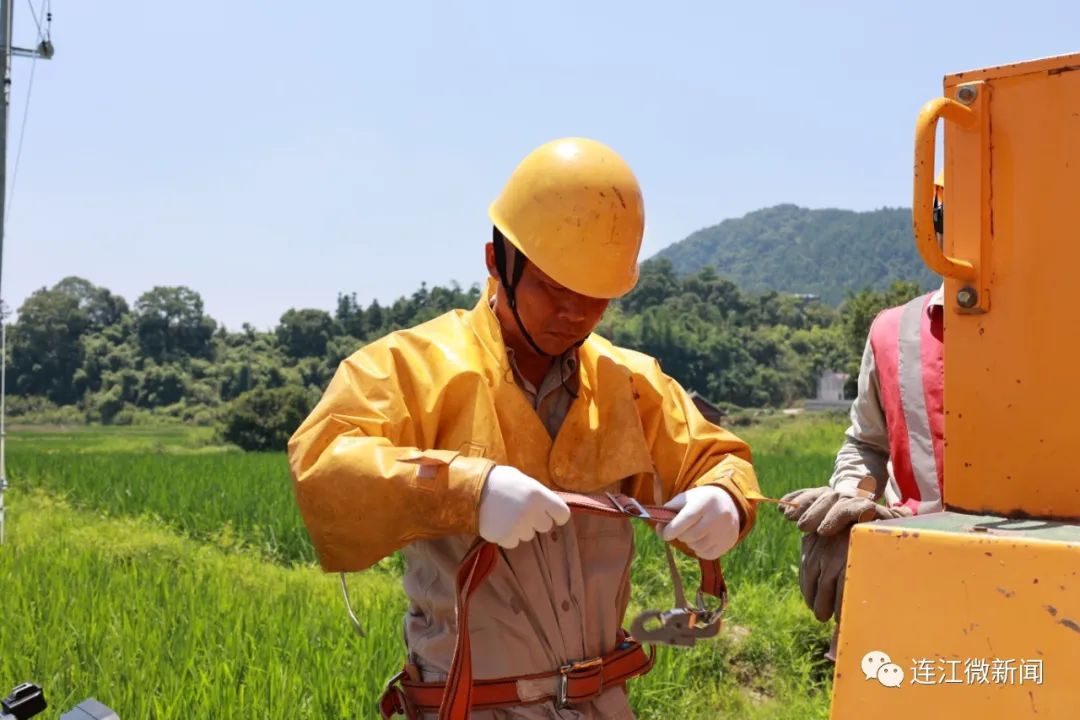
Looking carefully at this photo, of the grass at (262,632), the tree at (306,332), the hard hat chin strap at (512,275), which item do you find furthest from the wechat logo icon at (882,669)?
the tree at (306,332)

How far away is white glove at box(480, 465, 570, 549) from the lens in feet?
5.94

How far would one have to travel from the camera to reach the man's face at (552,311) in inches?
81.7

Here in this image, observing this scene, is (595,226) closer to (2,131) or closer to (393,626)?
(393,626)

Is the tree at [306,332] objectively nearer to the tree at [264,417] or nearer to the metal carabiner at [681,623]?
the tree at [264,417]

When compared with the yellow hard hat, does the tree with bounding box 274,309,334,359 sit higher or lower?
higher

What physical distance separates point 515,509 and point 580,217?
0.56m

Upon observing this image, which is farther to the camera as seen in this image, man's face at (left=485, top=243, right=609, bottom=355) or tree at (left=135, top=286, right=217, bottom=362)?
tree at (left=135, top=286, right=217, bottom=362)

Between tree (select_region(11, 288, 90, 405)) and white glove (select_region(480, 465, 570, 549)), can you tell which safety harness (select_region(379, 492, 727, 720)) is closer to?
white glove (select_region(480, 465, 570, 549))

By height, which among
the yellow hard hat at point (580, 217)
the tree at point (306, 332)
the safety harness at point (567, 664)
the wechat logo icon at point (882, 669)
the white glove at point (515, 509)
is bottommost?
the safety harness at point (567, 664)

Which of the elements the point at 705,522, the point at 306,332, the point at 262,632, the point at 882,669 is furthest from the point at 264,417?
the point at 882,669

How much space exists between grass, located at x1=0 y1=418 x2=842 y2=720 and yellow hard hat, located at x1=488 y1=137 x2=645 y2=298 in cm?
233

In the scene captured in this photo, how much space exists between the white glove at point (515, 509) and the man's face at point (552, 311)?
0.37 metres

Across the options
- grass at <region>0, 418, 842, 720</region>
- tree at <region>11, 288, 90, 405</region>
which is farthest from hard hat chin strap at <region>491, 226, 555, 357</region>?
tree at <region>11, 288, 90, 405</region>

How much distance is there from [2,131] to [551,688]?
29.2 ft
